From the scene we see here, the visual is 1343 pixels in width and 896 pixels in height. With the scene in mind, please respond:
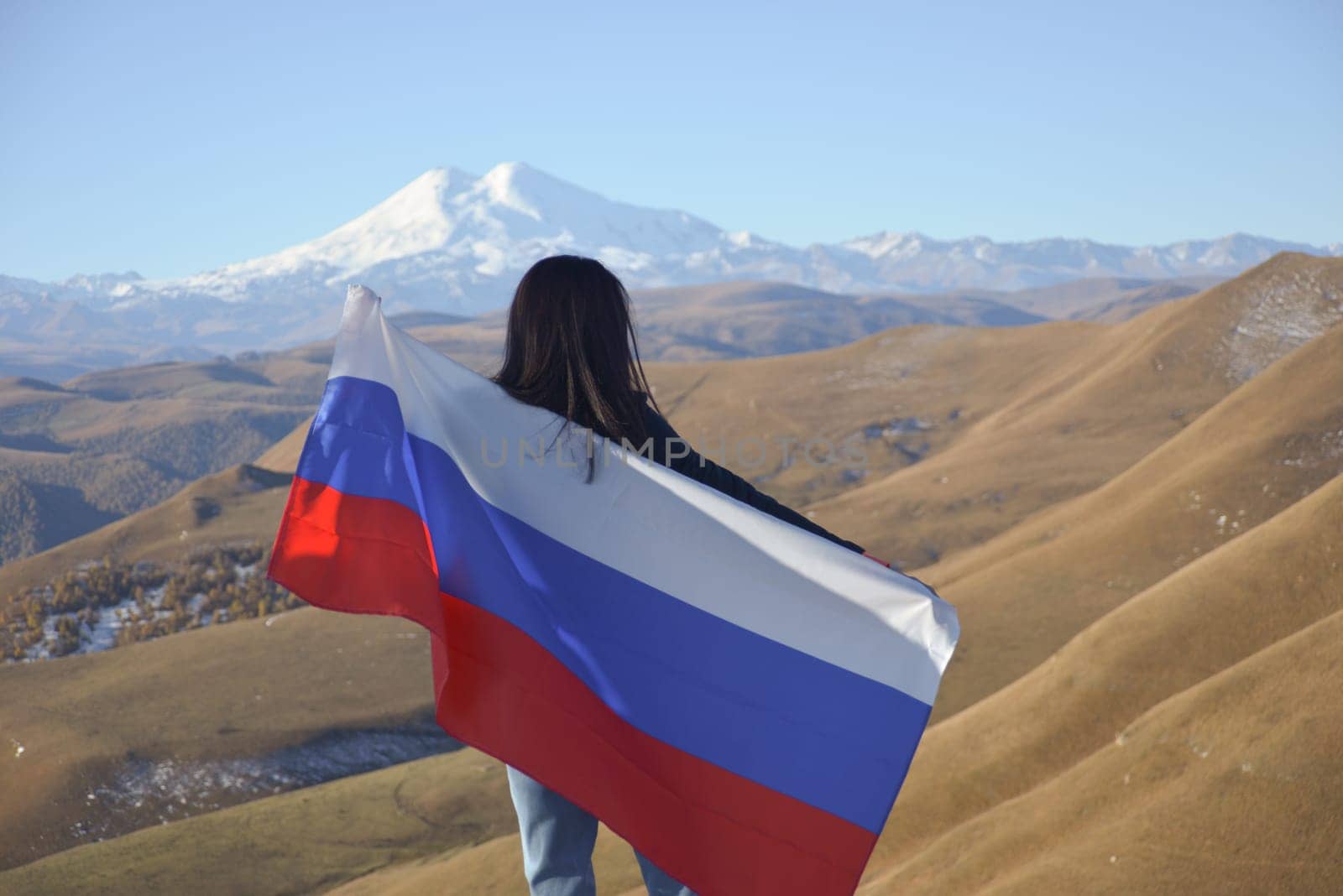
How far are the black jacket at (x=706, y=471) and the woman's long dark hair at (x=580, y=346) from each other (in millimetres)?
123

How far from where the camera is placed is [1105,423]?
70.0 metres

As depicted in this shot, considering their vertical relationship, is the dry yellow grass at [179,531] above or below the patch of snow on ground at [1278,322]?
below

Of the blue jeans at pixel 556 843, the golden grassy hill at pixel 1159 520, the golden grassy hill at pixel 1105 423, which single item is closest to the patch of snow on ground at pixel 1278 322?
the golden grassy hill at pixel 1105 423

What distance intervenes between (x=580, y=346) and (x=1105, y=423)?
226ft

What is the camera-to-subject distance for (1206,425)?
42.3 meters

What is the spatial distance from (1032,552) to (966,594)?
345cm

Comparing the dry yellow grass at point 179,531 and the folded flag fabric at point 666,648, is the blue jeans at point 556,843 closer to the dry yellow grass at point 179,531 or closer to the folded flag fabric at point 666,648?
the folded flag fabric at point 666,648

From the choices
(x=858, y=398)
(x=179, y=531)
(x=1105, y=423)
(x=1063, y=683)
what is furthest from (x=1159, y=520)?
(x=858, y=398)

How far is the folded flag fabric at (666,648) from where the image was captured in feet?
18.8

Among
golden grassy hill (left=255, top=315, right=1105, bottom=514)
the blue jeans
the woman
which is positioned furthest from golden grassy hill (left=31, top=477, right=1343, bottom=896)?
golden grassy hill (left=255, top=315, right=1105, bottom=514)

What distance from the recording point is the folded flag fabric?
226 inches

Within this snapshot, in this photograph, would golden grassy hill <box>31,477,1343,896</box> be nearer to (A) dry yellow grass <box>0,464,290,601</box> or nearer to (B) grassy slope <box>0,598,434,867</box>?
(B) grassy slope <box>0,598,434,867</box>

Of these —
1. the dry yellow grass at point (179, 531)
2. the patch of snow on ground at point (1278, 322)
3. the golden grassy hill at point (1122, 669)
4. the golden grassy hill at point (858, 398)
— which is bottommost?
the dry yellow grass at point (179, 531)

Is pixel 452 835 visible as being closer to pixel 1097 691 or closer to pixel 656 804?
pixel 1097 691
